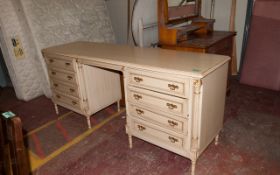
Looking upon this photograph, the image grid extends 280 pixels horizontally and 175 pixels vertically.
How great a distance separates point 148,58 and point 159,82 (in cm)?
33

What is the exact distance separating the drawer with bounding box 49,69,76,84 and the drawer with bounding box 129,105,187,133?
0.85 metres

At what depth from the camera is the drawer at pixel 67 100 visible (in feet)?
8.77

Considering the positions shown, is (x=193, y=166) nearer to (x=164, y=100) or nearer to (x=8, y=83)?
(x=164, y=100)

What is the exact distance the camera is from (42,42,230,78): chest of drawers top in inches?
67.5

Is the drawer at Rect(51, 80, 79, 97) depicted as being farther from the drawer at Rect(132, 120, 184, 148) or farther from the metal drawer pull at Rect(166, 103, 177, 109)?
the metal drawer pull at Rect(166, 103, 177, 109)

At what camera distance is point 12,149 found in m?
1.06

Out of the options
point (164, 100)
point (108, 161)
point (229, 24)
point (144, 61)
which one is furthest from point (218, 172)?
point (229, 24)

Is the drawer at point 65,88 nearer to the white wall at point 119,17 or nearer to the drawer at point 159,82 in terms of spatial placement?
the drawer at point 159,82

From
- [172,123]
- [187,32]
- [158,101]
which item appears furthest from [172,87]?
[187,32]

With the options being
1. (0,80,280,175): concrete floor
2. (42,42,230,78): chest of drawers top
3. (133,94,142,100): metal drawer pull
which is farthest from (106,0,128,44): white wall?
(133,94,142,100): metal drawer pull

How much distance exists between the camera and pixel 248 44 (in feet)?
11.4

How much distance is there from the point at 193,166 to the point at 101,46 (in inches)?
66.1

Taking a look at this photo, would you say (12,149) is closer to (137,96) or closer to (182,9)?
(137,96)

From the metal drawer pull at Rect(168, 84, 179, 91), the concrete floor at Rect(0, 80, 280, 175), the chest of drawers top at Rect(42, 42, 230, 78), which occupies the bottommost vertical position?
the concrete floor at Rect(0, 80, 280, 175)
